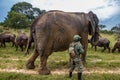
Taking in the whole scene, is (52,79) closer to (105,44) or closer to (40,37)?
(40,37)

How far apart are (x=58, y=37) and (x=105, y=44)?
1595 centimetres

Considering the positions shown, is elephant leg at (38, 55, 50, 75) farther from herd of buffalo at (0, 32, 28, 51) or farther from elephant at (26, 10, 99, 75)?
herd of buffalo at (0, 32, 28, 51)

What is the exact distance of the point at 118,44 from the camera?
28.8m

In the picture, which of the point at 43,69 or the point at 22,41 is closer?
the point at 43,69

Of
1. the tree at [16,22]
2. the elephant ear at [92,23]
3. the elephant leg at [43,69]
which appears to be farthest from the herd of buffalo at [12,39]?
the tree at [16,22]

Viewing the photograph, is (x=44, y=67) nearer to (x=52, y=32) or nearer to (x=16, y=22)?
(x=52, y=32)

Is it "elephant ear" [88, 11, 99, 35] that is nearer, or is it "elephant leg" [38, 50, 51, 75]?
"elephant leg" [38, 50, 51, 75]

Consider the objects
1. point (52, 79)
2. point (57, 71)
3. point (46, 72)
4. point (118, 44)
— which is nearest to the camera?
point (52, 79)

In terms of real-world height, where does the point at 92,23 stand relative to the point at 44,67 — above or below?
above

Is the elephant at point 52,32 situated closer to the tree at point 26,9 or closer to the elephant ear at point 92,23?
the elephant ear at point 92,23

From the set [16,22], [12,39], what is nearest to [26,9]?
[16,22]

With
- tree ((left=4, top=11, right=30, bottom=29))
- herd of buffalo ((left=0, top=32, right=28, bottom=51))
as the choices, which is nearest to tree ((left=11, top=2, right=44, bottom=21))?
tree ((left=4, top=11, right=30, bottom=29))

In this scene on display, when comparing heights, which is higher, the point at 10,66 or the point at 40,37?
the point at 40,37

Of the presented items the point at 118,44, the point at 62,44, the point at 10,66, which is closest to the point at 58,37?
the point at 62,44
